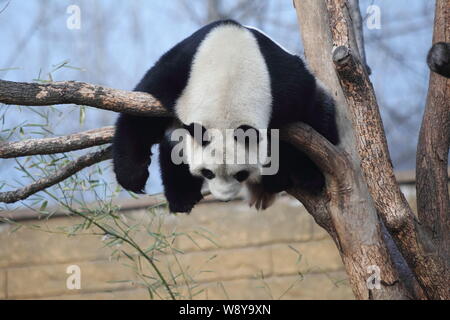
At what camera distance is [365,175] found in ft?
7.60

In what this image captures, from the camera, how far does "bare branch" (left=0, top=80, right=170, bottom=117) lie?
1.98 meters

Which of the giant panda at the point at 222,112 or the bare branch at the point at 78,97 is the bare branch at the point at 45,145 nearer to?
the giant panda at the point at 222,112

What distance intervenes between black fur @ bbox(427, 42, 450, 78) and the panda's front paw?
1.16 metres

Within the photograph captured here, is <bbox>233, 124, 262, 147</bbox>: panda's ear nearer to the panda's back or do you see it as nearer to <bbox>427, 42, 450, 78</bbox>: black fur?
the panda's back

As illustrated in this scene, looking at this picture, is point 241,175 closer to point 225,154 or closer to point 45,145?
point 225,154

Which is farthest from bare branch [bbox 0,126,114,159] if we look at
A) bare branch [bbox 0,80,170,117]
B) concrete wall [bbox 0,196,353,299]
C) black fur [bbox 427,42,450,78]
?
concrete wall [bbox 0,196,353,299]

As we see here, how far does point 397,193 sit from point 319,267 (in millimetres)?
2427

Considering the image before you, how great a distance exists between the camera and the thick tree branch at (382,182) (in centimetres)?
228

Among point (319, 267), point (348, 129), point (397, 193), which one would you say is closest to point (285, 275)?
point (319, 267)

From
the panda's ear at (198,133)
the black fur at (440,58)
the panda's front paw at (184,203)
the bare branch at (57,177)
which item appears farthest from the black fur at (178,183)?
the black fur at (440,58)

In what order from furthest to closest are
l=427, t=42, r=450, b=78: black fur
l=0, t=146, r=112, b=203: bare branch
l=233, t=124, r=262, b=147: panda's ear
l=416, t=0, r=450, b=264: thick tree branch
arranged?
l=0, t=146, r=112, b=203: bare branch, l=416, t=0, r=450, b=264: thick tree branch, l=233, t=124, r=262, b=147: panda's ear, l=427, t=42, r=450, b=78: black fur

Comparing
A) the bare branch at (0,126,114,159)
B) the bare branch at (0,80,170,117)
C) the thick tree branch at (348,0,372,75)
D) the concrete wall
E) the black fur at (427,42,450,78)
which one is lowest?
the concrete wall

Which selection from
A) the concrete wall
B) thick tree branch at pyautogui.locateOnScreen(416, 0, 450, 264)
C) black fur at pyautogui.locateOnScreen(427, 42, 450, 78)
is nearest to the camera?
black fur at pyautogui.locateOnScreen(427, 42, 450, 78)
